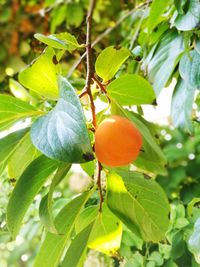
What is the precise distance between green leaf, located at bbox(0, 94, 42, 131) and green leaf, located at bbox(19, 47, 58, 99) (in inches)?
1.6

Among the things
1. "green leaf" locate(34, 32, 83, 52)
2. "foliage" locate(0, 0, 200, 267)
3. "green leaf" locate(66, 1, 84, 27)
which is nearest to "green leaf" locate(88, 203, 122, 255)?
"foliage" locate(0, 0, 200, 267)

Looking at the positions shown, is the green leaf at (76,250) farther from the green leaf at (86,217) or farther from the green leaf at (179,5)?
the green leaf at (179,5)

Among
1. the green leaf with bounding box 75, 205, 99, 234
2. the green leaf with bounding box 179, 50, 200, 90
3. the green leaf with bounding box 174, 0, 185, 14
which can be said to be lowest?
the green leaf with bounding box 75, 205, 99, 234

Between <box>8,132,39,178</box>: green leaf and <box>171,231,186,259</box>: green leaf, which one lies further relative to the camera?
<box>171,231,186,259</box>: green leaf

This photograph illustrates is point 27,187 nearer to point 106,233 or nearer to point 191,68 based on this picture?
point 106,233

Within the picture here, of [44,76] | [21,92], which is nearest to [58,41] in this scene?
[44,76]

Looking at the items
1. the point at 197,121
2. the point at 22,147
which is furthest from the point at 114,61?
the point at 197,121

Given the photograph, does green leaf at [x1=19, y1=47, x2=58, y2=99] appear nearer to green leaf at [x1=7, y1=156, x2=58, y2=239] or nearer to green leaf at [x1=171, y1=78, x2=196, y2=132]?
green leaf at [x1=7, y1=156, x2=58, y2=239]

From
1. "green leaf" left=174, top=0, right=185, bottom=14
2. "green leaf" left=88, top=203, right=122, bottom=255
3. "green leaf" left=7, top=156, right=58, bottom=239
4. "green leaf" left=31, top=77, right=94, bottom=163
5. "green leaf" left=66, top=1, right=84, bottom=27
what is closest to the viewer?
"green leaf" left=31, top=77, right=94, bottom=163

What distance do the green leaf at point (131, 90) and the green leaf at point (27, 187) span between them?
0.46 feet

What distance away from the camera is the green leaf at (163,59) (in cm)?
89

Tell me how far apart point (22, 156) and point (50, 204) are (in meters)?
0.11

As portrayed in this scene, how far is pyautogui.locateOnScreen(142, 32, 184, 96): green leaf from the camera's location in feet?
2.92

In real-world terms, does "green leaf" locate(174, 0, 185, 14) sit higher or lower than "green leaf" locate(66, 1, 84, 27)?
higher
